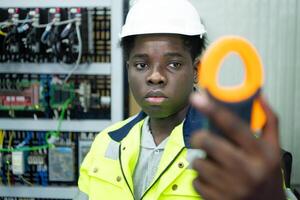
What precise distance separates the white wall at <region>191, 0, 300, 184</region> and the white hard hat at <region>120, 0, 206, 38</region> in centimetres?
78

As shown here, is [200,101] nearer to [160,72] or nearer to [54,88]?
[160,72]

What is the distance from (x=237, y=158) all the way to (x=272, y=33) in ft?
5.07

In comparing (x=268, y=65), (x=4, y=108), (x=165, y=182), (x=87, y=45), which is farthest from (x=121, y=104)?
(x=165, y=182)

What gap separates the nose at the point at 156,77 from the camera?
92 cm

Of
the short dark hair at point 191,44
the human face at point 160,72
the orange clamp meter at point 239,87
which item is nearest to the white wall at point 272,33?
the short dark hair at point 191,44

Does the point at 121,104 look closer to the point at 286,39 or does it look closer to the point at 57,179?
the point at 57,179

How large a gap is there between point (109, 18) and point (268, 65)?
0.83 meters

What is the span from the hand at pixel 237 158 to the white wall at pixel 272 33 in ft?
4.76

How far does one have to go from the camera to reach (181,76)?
957 millimetres

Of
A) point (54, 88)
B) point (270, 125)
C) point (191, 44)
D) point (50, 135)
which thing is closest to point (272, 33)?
point (191, 44)

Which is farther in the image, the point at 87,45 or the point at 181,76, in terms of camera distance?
the point at 87,45

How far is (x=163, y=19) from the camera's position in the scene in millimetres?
965

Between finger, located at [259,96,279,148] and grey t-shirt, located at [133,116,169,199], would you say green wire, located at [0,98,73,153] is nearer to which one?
grey t-shirt, located at [133,116,169,199]

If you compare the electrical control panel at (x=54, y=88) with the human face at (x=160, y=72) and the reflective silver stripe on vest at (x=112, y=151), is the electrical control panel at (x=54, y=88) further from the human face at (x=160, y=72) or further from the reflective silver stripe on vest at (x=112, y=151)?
the human face at (x=160, y=72)
